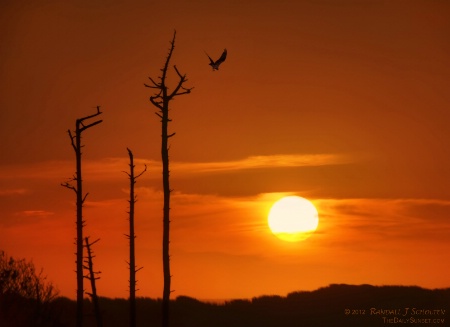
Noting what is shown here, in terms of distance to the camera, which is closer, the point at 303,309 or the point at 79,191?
the point at 79,191

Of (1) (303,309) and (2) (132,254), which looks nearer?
(2) (132,254)

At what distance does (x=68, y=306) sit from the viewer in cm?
6981

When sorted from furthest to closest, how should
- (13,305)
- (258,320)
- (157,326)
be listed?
1. (258,320)
2. (157,326)
3. (13,305)

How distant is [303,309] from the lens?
250ft

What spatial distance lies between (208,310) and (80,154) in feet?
75.0

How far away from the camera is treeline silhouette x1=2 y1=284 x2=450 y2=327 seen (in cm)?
7075

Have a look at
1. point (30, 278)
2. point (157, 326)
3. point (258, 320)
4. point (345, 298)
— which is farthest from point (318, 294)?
point (30, 278)

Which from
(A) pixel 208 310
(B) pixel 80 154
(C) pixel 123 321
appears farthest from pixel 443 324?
(B) pixel 80 154

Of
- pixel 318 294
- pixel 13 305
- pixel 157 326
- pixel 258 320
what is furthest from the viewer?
pixel 318 294

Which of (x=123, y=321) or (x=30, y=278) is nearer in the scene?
(x=30, y=278)

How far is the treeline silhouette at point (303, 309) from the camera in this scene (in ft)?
232

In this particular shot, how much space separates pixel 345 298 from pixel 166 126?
30896mm

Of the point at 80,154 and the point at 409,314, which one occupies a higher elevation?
the point at 80,154

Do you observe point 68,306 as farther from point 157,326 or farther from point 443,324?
point 443,324
